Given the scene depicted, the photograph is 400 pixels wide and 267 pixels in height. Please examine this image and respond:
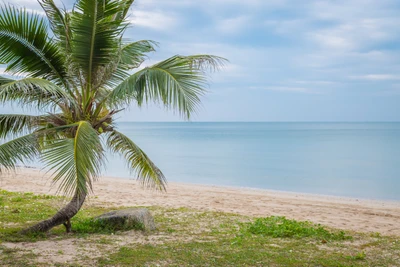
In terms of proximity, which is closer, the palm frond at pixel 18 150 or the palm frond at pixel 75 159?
the palm frond at pixel 75 159

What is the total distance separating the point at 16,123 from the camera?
24.0 ft

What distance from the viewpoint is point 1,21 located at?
6957mm

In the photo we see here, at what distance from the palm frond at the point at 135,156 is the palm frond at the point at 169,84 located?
695 millimetres

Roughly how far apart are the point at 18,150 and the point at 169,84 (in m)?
2.65

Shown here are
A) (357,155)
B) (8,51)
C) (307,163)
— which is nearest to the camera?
(8,51)

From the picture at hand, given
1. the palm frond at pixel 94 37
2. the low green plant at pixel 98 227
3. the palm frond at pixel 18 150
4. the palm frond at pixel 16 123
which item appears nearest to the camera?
the palm frond at pixel 18 150

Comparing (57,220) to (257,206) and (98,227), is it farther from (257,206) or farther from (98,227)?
(257,206)

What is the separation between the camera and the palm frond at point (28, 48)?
7.05 meters

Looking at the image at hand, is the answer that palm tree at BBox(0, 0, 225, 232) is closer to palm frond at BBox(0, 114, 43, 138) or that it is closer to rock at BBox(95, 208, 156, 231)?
palm frond at BBox(0, 114, 43, 138)

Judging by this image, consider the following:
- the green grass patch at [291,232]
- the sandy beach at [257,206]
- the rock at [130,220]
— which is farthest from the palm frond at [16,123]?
the green grass patch at [291,232]

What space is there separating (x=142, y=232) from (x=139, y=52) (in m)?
3.74

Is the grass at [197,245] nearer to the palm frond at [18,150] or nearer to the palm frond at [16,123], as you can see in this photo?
the palm frond at [18,150]

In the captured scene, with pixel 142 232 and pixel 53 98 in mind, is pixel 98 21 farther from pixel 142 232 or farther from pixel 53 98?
pixel 142 232

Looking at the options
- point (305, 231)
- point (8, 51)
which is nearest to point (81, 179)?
point (8, 51)
